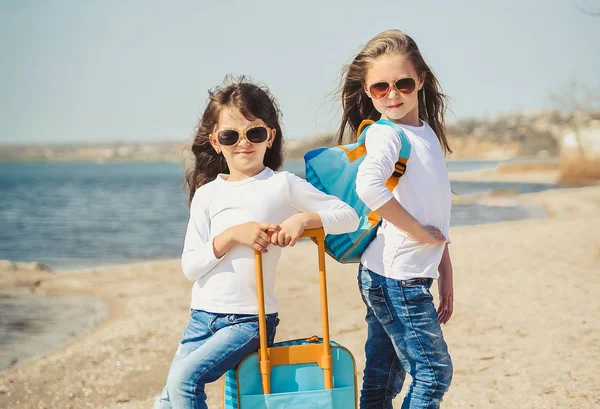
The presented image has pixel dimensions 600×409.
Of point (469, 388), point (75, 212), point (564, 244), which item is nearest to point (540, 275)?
point (564, 244)

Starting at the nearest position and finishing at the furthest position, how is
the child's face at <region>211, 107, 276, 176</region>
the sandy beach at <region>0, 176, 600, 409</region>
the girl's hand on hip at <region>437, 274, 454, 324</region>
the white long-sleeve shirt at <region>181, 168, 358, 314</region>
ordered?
the white long-sleeve shirt at <region>181, 168, 358, 314</region>, the child's face at <region>211, 107, 276, 176</region>, the girl's hand on hip at <region>437, 274, 454, 324</region>, the sandy beach at <region>0, 176, 600, 409</region>

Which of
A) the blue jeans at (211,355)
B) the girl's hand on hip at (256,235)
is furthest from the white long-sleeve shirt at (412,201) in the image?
the blue jeans at (211,355)

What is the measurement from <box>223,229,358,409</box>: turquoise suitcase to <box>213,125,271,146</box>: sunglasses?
1.47 feet

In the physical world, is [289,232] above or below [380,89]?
below

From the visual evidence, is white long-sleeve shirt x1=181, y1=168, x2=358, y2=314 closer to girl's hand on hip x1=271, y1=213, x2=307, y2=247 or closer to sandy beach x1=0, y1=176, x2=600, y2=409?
girl's hand on hip x1=271, y1=213, x2=307, y2=247

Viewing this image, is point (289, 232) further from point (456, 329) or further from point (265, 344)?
point (456, 329)

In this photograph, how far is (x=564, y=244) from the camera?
952 centimetres

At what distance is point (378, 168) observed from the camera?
2508mm

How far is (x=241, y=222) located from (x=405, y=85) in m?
0.81

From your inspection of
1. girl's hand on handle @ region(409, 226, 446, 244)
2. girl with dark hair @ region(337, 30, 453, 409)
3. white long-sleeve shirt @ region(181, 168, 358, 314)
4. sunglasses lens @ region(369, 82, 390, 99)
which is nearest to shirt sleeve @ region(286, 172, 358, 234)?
white long-sleeve shirt @ region(181, 168, 358, 314)

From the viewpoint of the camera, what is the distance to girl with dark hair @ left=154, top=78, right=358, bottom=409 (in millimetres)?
2430

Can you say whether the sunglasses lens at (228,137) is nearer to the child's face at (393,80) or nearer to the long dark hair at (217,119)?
the long dark hair at (217,119)

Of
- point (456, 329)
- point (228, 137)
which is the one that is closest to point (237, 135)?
point (228, 137)

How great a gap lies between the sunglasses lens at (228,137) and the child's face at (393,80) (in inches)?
21.9
